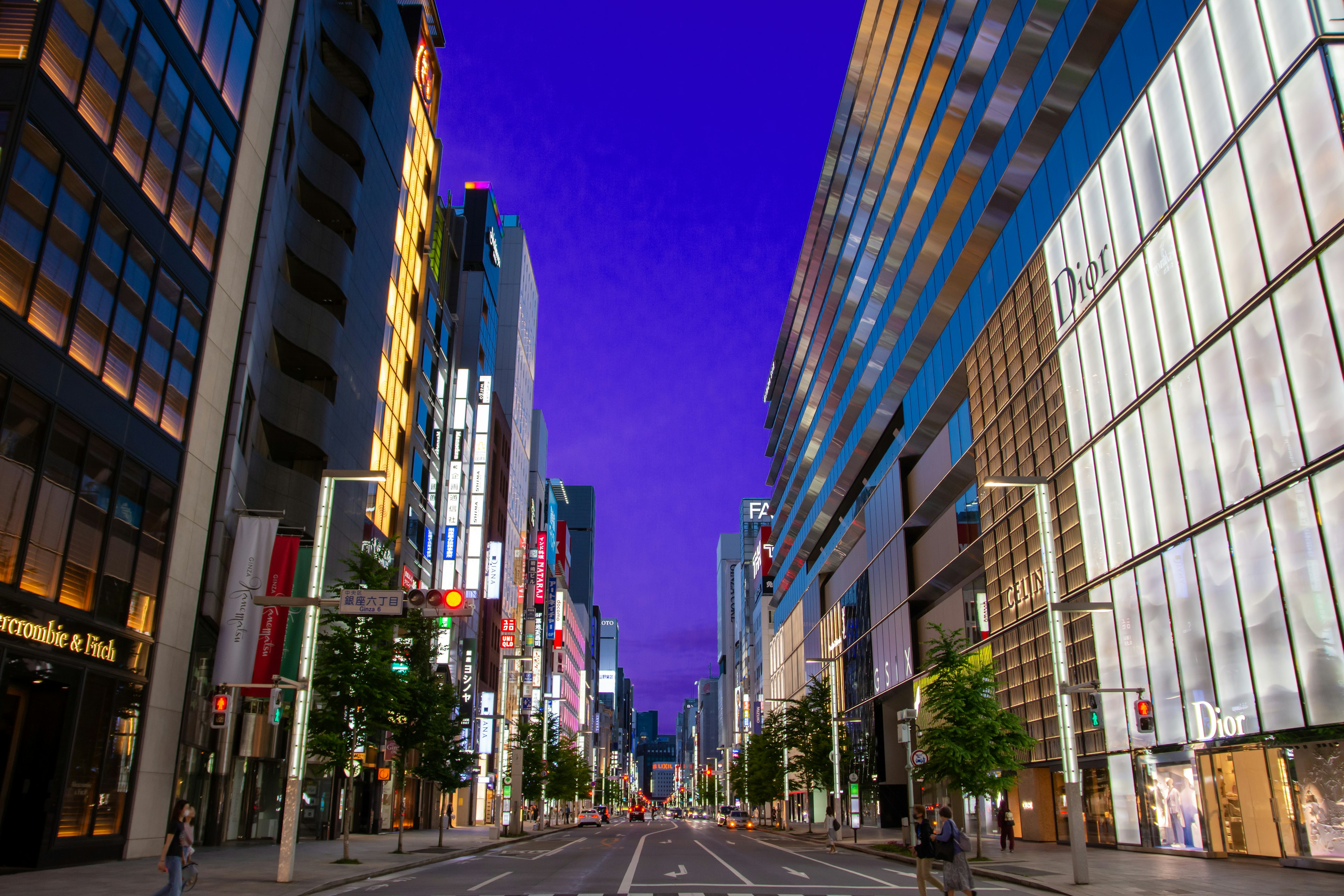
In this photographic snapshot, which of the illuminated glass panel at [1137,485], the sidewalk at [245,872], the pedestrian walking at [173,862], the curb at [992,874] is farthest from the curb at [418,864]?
the illuminated glass panel at [1137,485]

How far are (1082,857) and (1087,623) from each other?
56.8ft

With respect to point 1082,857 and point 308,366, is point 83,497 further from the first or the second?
point 1082,857

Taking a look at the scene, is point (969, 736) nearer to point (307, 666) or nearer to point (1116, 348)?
point (1116, 348)

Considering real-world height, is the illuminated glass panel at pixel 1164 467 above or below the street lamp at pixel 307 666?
above

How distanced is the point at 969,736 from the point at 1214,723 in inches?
282

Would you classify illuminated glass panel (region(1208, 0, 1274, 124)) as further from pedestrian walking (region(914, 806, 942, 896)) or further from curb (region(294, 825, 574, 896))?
curb (region(294, 825, 574, 896))

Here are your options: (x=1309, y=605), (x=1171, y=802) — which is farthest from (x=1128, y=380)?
(x=1171, y=802)

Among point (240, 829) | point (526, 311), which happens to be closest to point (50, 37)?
point (240, 829)

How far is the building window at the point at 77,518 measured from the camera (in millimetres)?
19672

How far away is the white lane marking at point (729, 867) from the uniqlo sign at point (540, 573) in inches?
2285

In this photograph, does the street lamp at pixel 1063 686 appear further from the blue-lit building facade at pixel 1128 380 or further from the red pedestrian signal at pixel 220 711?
the red pedestrian signal at pixel 220 711

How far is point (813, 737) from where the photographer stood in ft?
206

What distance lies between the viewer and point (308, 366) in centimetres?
4062

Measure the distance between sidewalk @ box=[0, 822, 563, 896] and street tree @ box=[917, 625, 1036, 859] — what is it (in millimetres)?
16649
